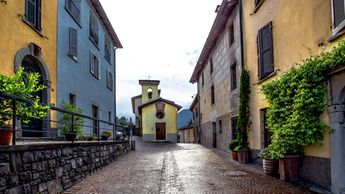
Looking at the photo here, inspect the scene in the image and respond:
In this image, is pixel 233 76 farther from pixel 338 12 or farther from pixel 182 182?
pixel 338 12

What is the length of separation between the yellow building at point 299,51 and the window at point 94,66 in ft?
26.9

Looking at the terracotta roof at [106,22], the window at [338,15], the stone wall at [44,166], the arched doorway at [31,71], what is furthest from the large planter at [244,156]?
the terracotta roof at [106,22]

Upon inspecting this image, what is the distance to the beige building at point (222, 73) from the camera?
572 inches

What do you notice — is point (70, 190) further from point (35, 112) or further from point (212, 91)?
point (212, 91)

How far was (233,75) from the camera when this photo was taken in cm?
1542

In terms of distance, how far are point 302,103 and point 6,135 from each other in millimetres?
6246

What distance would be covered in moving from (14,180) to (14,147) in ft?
1.72

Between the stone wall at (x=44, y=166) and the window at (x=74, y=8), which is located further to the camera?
the window at (x=74, y=8)

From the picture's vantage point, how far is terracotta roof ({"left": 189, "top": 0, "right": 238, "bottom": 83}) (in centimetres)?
1451

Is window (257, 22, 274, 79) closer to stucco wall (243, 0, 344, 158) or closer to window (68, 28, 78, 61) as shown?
stucco wall (243, 0, 344, 158)

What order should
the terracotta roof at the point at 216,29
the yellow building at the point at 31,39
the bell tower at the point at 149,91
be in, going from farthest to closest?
the bell tower at the point at 149,91
the terracotta roof at the point at 216,29
the yellow building at the point at 31,39

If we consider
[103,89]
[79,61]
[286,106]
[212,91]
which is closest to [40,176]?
[286,106]

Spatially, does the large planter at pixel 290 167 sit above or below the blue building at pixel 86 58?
below

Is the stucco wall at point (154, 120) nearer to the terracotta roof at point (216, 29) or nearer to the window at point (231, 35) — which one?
the terracotta roof at point (216, 29)
